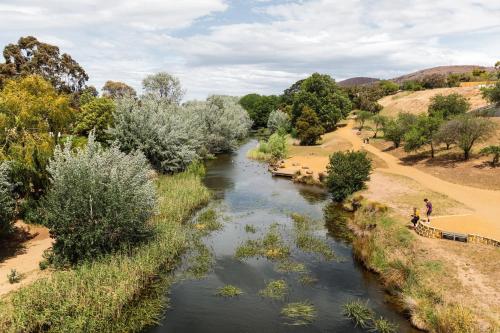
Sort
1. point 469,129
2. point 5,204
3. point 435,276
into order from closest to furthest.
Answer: point 435,276, point 5,204, point 469,129

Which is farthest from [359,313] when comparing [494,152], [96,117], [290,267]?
[96,117]

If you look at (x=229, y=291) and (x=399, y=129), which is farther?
(x=399, y=129)

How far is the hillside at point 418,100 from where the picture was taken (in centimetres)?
7531

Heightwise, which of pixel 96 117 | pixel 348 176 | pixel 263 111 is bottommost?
pixel 348 176

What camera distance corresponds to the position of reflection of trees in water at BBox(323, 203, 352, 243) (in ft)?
96.5

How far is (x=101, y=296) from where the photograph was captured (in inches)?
687

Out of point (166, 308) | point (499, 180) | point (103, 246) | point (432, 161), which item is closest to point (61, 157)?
point (103, 246)

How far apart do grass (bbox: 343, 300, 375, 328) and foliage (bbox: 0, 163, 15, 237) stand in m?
20.0

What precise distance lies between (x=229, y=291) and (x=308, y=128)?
56.7 metres

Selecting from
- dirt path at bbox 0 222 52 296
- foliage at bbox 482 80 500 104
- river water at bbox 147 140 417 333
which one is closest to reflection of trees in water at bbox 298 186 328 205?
river water at bbox 147 140 417 333

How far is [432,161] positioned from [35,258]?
45299 mm

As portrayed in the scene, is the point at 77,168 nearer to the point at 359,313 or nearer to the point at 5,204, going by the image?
the point at 5,204

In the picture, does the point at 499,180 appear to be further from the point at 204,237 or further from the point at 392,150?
the point at 204,237

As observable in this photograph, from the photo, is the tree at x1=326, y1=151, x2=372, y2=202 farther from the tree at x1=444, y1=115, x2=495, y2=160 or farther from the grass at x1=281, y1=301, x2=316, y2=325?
the grass at x1=281, y1=301, x2=316, y2=325
